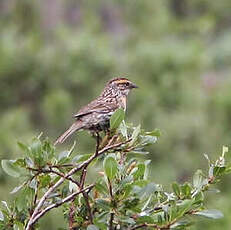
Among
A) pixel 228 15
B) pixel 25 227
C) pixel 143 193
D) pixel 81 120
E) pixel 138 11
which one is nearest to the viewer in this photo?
pixel 143 193

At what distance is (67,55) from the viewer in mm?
13609

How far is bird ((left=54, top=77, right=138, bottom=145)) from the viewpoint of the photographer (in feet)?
12.5

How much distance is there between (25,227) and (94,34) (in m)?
12.2

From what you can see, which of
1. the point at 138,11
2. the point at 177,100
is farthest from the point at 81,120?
the point at 138,11

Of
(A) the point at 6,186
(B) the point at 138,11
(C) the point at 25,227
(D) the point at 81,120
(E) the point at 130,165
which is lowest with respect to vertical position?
(C) the point at 25,227

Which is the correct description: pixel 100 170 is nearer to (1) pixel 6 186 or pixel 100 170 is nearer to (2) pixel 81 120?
(2) pixel 81 120

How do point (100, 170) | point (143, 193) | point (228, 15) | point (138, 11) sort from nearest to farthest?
point (143, 193) < point (100, 170) < point (138, 11) < point (228, 15)

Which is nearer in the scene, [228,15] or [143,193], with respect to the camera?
[143,193]

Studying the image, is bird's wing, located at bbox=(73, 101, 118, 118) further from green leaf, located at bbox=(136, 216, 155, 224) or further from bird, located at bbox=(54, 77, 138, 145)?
green leaf, located at bbox=(136, 216, 155, 224)

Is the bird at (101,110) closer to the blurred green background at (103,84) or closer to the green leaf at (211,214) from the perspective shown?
the green leaf at (211,214)

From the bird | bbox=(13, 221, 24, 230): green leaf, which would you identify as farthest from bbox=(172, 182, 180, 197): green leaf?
the bird

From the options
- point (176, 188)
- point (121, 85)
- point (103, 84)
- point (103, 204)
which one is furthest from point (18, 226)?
point (103, 84)

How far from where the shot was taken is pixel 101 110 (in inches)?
159

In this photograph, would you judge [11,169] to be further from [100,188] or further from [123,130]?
[123,130]
